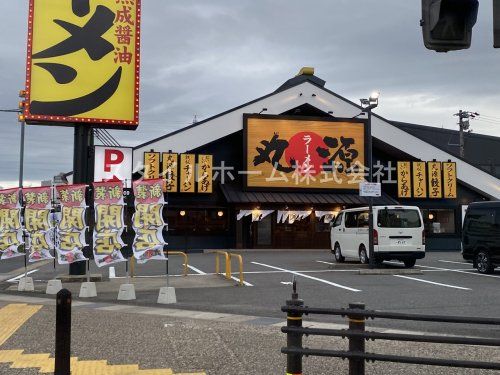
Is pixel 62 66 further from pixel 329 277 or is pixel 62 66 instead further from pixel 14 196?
pixel 329 277

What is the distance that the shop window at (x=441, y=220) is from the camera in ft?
108

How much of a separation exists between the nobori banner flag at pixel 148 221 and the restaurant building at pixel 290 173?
16.3 meters

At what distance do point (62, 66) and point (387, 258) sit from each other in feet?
40.1

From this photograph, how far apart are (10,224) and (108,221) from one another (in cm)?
354

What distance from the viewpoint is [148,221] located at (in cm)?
1202

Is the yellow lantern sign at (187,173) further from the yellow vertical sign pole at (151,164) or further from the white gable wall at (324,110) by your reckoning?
the yellow vertical sign pole at (151,164)

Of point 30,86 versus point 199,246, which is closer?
point 30,86

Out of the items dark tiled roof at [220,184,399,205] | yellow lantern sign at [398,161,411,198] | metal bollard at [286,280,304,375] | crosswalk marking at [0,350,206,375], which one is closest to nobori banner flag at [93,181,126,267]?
crosswalk marking at [0,350,206,375]

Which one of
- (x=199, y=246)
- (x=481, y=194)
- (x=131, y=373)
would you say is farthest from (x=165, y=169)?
(x=131, y=373)

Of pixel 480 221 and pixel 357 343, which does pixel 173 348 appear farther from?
pixel 480 221

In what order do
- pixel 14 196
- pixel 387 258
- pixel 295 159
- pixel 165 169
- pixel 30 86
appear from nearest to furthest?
pixel 14 196 < pixel 30 86 < pixel 387 258 < pixel 165 169 < pixel 295 159

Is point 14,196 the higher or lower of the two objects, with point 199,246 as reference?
higher

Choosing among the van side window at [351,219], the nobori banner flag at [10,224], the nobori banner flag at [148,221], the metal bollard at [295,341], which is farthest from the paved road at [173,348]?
the van side window at [351,219]

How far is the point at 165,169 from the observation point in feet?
93.4
